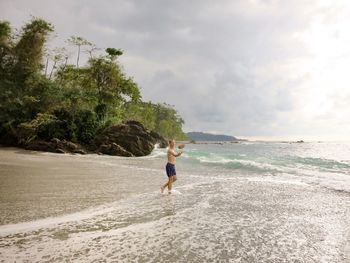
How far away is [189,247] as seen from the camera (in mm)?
4727

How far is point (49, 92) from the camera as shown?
106 feet

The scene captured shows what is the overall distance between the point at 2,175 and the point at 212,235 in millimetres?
9729

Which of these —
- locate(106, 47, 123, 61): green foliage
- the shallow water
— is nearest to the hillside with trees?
locate(106, 47, 123, 61): green foliage

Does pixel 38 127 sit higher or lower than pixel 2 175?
higher

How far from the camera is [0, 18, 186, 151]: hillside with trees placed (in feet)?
99.7

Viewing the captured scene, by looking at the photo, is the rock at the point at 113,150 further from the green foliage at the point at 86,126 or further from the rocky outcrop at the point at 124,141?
the green foliage at the point at 86,126

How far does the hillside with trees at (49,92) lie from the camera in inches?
1196

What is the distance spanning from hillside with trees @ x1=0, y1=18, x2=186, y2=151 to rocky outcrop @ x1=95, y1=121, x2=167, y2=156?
208 cm

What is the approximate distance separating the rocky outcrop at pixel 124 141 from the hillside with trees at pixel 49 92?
2076mm

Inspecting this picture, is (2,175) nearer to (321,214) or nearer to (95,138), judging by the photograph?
(321,214)

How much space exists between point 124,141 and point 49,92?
1055 centimetres

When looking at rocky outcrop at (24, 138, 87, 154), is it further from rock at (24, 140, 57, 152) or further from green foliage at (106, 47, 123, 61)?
→ green foliage at (106, 47, 123, 61)

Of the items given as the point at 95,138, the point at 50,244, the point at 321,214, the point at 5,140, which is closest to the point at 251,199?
the point at 321,214

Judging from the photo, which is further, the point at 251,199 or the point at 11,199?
the point at 251,199
